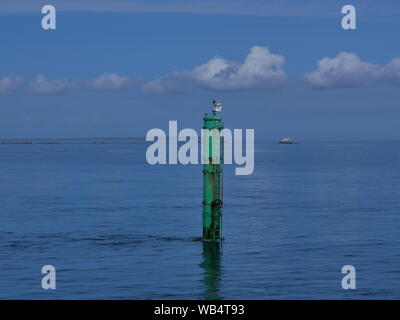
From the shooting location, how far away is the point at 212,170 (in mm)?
43750

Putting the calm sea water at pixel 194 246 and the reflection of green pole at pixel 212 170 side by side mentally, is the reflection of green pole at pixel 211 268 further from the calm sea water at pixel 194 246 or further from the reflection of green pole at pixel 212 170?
the reflection of green pole at pixel 212 170

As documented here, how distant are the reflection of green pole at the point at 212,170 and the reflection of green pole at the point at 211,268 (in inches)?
84.1

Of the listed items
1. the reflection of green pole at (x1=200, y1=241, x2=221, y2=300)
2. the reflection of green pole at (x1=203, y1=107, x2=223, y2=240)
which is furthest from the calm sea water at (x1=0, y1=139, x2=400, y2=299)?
Answer: the reflection of green pole at (x1=203, y1=107, x2=223, y2=240)

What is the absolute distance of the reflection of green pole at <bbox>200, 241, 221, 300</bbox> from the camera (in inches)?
1524

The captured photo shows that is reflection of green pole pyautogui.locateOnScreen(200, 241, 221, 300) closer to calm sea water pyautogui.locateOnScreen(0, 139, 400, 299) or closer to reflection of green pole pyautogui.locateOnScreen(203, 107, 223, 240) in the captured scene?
calm sea water pyautogui.locateOnScreen(0, 139, 400, 299)

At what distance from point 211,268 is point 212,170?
5722 mm

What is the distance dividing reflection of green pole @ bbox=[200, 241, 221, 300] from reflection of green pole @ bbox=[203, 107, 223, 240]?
214 centimetres

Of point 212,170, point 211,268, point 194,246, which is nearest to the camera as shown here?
point 212,170

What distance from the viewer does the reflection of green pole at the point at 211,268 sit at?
38.7 metres

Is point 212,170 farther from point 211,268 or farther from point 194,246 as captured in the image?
point 194,246

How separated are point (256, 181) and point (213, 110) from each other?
81.1 m

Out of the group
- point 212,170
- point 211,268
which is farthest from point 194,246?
point 212,170

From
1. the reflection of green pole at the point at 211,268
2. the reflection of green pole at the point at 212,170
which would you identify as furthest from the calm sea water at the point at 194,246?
the reflection of green pole at the point at 212,170
